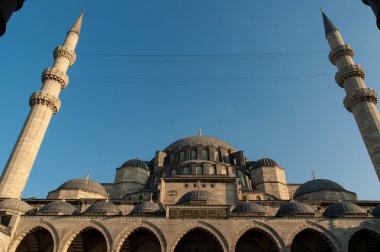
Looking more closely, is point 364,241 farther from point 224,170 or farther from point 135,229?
point 224,170

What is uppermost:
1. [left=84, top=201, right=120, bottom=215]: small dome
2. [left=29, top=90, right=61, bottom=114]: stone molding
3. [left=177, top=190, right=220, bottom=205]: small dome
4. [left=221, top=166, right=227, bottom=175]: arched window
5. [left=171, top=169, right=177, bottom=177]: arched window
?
[left=29, top=90, right=61, bottom=114]: stone molding

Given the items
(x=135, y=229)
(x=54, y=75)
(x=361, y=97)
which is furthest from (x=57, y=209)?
(x=361, y=97)

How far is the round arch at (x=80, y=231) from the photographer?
15.9 metres

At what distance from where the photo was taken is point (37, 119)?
78.9 ft

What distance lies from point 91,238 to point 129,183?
10.2 metres

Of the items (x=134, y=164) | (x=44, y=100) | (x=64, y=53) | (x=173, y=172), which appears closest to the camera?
(x=44, y=100)

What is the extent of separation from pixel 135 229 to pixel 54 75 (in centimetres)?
1674

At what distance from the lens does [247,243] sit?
18359 millimetres

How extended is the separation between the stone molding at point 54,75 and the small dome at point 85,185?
845 centimetres

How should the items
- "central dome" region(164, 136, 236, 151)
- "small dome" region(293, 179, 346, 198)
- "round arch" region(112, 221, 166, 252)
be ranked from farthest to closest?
"central dome" region(164, 136, 236, 151) → "small dome" region(293, 179, 346, 198) → "round arch" region(112, 221, 166, 252)

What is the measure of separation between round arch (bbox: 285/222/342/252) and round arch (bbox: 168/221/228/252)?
3.26 metres

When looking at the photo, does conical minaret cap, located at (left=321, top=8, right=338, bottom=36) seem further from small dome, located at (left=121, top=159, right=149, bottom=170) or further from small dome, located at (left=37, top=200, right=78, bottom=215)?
small dome, located at (left=37, top=200, right=78, bottom=215)

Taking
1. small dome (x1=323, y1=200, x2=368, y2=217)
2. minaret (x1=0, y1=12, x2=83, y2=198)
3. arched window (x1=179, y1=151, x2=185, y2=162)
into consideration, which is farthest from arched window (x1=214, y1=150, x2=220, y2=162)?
minaret (x1=0, y1=12, x2=83, y2=198)

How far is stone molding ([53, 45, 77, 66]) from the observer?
28.6m
